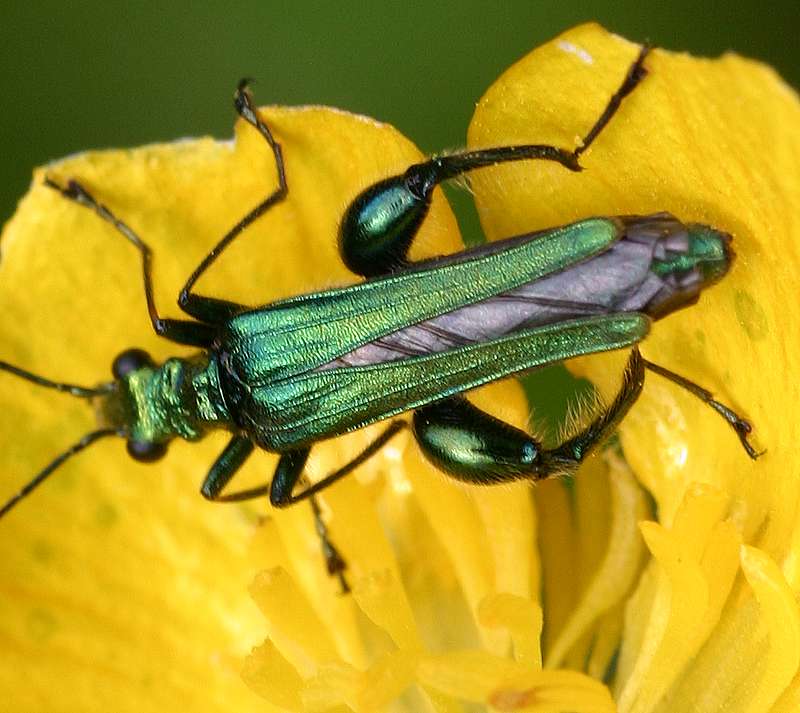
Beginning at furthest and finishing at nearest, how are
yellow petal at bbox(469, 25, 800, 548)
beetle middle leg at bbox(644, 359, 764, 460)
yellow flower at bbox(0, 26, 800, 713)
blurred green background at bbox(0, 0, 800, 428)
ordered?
1. blurred green background at bbox(0, 0, 800, 428)
2. beetle middle leg at bbox(644, 359, 764, 460)
3. yellow flower at bbox(0, 26, 800, 713)
4. yellow petal at bbox(469, 25, 800, 548)

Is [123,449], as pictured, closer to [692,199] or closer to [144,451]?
[144,451]

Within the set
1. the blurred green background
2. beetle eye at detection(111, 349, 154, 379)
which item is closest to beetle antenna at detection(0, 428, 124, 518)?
beetle eye at detection(111, 349, 154, 379)

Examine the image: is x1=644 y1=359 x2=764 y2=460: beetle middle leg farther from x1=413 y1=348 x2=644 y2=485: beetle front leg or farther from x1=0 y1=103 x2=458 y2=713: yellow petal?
x1=0 y1=103 x2=458 y2=713: yellow petal

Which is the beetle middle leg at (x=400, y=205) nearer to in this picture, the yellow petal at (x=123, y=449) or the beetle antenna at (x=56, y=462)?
the yellow petal at (x=123, y=449)

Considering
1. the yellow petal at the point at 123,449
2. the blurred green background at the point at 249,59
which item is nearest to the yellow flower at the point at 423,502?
the yellow petal at the point at 123,449

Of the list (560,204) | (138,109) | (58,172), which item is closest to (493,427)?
(560,204)

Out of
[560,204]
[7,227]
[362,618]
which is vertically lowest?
[362,618]

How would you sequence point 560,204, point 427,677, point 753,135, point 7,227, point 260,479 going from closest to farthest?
point 753,135 → point 427,677 → point 560,204 → point 7,227 → point 260,479

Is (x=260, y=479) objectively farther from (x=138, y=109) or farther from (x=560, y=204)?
(x=138, y=109)
